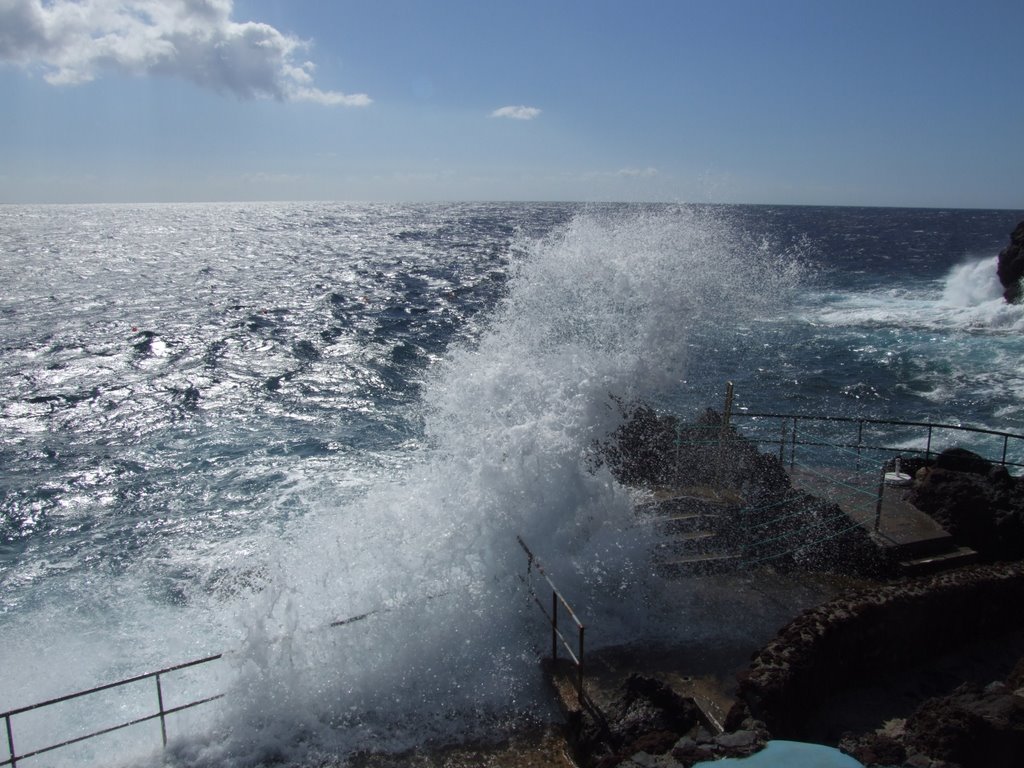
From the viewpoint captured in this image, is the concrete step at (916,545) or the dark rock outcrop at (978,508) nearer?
the concrete step at (916,545)

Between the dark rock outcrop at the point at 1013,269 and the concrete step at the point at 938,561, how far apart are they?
36.4 m

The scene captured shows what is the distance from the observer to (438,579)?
960 centimetres

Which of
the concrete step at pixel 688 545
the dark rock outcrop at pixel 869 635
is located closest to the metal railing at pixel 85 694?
the dark rock outcrop at pixel 869 635

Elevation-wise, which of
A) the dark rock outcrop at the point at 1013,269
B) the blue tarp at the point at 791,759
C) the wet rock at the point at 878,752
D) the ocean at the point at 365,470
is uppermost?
the dark rock outcrop at the point at 1013,269

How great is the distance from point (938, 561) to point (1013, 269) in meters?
40.4

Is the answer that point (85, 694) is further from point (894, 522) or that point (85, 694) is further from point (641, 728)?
point (894, 522)

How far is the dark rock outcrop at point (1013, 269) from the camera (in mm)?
40031

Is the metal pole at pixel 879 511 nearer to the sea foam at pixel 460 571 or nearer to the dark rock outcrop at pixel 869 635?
the dark rock outcrop at pixel 869 635

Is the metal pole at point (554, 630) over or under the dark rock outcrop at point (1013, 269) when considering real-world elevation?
under

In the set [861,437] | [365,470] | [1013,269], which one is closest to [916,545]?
[861,437]

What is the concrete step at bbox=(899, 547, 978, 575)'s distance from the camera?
965 centimetres

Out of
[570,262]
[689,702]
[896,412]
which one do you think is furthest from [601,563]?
[896,412]

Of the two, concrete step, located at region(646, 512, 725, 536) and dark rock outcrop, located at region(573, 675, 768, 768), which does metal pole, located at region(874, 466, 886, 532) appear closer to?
concrete step, located at region(646, 512, 725, 536)

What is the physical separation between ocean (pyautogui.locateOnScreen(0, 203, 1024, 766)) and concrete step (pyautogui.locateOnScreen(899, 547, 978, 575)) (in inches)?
133
